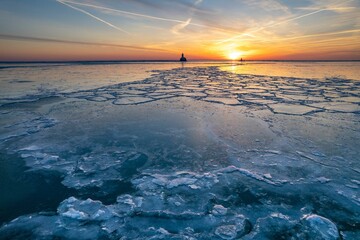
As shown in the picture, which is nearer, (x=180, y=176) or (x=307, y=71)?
(x=180, y=176)

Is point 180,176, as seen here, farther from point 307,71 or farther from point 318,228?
point 307,71

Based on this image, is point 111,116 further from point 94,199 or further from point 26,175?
point 94,199

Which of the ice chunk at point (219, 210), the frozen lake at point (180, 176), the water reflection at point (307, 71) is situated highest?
the water reflection at point (307, 71)

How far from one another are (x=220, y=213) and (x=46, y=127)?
393 cm

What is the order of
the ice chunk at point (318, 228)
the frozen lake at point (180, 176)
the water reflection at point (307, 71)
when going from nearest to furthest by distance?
the ice chunk at point (318, 228)
the frozen lake at point (180, 176)
the water reflection at point (307, 71)

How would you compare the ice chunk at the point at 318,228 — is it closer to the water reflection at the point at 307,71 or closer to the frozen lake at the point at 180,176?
the frozen lake at the point at 180,176

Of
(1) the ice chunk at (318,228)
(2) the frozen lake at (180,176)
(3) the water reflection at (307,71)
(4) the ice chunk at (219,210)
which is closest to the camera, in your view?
(1) the ice chunk at (318,228)

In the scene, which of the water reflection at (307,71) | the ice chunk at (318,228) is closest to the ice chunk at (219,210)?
the ice chunk at (318,228)

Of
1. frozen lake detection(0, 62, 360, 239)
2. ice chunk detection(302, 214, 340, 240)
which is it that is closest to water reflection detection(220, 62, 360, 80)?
frozen lake detection(0, 62, 360, 239)

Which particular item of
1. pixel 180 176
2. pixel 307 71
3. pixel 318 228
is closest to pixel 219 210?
pixel 180 176

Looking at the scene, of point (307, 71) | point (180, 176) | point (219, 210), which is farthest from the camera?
point (307, 71)

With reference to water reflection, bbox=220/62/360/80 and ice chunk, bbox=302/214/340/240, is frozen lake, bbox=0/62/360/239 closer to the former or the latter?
ice chunk, bbox=302/214/340/240

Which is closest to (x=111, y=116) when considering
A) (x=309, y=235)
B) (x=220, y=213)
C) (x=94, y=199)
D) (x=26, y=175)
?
(x=26, y=175)

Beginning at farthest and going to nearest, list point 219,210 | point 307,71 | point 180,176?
point 307,71, point 180,176, point 219,210
